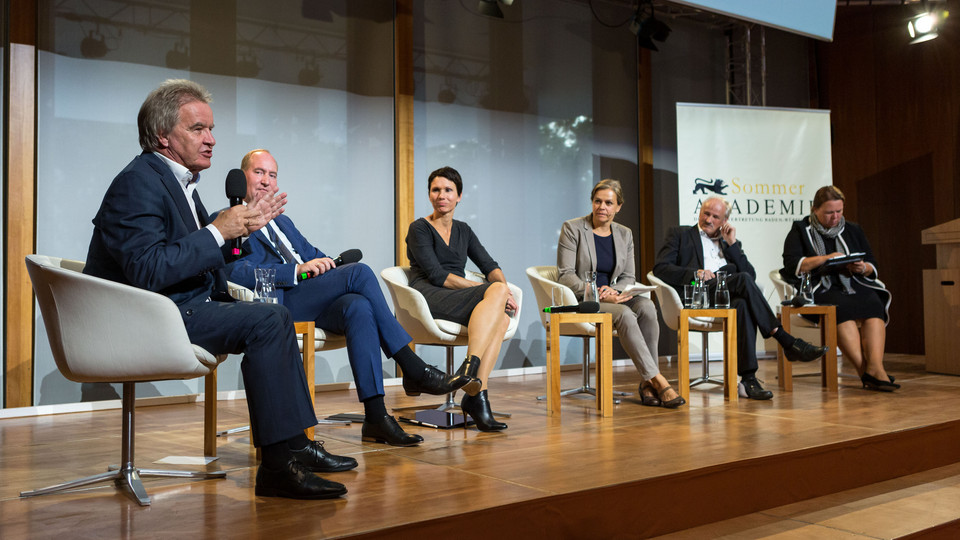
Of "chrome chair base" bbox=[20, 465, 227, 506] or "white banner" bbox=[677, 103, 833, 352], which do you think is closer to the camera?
"chrome chair base" bbox=[20, 465, 227, 506]

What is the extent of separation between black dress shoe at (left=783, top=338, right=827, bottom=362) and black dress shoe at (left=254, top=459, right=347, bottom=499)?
122 inches

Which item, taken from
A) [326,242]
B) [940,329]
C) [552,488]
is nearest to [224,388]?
[326,242]

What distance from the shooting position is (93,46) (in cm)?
433

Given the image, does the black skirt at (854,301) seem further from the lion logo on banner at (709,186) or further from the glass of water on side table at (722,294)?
the lion logo on banner at (709,186)

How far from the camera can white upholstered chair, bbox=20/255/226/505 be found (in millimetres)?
2135

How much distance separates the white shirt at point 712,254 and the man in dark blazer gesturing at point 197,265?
319 cm

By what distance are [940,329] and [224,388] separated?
4902mm

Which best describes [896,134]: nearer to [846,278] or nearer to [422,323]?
[846,278]

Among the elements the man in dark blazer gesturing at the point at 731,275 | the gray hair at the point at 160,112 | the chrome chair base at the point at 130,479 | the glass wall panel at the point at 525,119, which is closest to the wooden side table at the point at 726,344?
the man in dark blazer gesturing at the point at 731,275

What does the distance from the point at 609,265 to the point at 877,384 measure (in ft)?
5.64

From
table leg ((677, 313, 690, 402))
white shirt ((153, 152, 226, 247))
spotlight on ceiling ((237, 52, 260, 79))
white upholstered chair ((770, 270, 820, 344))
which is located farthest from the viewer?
white upholstered chair ((770, 270, 820, 344))

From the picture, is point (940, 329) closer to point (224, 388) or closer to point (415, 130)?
point (415, 130)

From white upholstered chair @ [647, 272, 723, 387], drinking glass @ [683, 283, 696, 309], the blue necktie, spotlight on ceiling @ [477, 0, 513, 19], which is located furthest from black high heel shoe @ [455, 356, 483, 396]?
spotlight on ceiling @ [477, 0, 513, 19]

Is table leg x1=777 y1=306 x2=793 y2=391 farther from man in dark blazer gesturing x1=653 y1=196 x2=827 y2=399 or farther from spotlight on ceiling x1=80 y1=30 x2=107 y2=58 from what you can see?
spotlight on ceiling x1=80 y1=30 x2=107 y2=58
